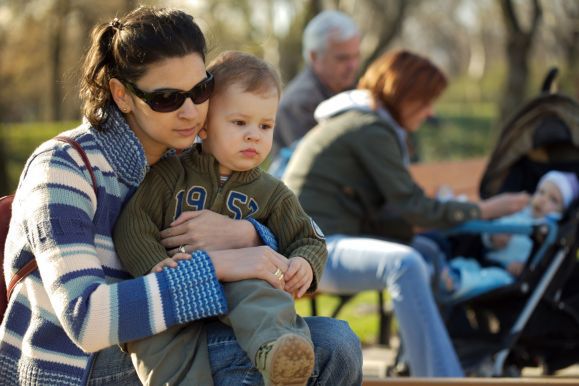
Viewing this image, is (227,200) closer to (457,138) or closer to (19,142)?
(19,142)

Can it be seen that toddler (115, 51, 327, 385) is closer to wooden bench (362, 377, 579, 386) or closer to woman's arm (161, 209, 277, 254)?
woman's arm (161, 209, 277, 254)

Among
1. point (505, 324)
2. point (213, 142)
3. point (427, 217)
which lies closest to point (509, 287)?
point (505, 324)

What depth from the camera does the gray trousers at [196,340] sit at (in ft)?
7.46

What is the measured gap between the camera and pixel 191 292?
2.31 m

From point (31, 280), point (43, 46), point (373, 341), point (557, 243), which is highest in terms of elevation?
point (31, 280)

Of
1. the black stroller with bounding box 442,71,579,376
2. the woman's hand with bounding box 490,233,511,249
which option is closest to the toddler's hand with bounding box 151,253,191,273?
the black stroller with bounding box 442,71,579,376

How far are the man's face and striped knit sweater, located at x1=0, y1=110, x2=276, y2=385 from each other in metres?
4.06

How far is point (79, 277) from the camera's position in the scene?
2.25 m

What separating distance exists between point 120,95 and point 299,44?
1154 cm

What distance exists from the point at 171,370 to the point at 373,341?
458 centimetres

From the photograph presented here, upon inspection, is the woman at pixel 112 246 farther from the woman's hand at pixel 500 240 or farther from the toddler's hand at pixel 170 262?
the woman's hand at pixel 500 240

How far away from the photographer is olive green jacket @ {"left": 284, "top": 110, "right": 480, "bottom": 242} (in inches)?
190

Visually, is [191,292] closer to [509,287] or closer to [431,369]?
[431,369]

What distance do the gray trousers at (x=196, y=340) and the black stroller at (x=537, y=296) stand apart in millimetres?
2819
